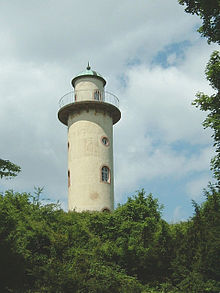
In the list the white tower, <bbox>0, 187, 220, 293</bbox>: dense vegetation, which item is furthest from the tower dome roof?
<bbox>0, 187, 220, 293</bbox>: dense vegetation

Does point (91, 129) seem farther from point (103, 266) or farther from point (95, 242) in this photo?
point (103, 266)

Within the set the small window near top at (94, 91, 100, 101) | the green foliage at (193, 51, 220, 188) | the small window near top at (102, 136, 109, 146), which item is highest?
the small window near top at (94, 91, 100, 101)

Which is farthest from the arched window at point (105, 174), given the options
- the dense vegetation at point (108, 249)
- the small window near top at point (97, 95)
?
the dense vegetation at point (108, 249)

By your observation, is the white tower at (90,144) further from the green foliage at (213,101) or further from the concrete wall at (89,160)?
the green foliage at (213,101)

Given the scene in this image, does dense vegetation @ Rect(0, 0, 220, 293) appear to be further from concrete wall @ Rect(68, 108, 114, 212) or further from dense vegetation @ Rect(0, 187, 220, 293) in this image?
concrete wall @ Rect(68, 108, 114, 212)

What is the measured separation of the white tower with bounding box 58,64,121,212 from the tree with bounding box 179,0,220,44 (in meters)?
16.5

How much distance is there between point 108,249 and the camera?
21.6 meters

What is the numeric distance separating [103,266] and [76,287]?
331 centimetres

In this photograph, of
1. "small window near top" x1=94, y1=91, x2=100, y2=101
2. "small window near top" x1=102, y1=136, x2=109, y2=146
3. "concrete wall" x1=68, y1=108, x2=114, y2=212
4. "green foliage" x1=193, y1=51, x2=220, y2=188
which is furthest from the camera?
"small window near top" x1=94, y1=91, x2=100, y2=101

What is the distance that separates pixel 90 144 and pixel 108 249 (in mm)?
12755

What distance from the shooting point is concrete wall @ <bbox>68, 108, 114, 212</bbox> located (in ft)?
105

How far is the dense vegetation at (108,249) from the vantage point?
17.0 m

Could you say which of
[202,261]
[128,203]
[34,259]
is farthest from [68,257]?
[202,261]

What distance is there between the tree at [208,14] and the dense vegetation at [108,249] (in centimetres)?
685
